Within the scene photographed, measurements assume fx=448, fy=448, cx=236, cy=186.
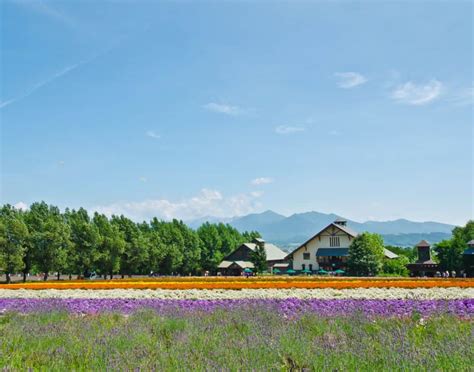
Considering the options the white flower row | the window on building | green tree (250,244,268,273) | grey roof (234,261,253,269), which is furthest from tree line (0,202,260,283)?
the white flower row

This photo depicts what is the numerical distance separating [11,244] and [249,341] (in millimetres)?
38691

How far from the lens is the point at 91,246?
47406 millimetres

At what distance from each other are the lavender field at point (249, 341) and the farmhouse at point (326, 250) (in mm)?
60843

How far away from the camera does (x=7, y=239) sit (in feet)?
129

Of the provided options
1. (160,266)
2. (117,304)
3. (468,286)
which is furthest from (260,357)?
(160,266)

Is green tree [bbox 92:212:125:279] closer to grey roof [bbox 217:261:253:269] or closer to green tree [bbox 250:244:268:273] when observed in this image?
green tree [bbox 250:244:268:273]

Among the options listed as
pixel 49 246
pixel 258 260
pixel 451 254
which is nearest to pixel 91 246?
pixel 49 246

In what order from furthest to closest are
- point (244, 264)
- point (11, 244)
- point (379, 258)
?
point (244, 264) → point (379, 258) → point (11, 244)

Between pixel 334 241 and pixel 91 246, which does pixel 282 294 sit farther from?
pixel 334 241

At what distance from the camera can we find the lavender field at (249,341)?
4.85 m

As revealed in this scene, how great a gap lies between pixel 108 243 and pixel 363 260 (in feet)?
98.2

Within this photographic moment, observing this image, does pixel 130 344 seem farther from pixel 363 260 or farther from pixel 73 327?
pixel 363 260

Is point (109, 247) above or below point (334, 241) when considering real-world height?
below

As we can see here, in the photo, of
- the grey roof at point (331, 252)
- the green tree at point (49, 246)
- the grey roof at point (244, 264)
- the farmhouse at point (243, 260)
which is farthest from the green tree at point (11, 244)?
the grey roof at point (331, 252)
